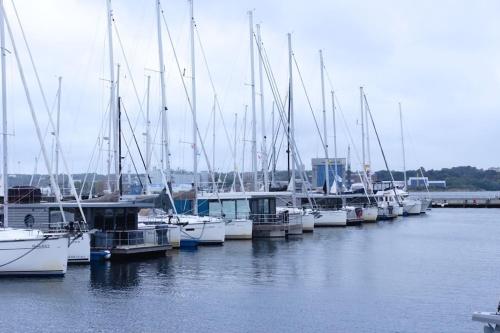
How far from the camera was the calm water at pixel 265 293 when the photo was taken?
2364 cm

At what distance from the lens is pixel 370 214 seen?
8538 centimetres

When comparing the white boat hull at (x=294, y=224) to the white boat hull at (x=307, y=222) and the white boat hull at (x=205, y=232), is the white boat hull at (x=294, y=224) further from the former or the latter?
the white boat hull at (x=205, y=232)

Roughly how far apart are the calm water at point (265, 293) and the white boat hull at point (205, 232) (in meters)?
2.59

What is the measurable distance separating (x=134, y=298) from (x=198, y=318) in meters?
4.65

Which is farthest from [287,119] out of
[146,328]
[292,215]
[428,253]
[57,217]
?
[146,328]

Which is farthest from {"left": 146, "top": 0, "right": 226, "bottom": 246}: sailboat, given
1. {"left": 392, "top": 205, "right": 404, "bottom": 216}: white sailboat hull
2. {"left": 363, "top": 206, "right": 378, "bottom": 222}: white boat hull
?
{"left": 392, "top": 205, "right": 404, "bottom": 216}: white sailboat hull

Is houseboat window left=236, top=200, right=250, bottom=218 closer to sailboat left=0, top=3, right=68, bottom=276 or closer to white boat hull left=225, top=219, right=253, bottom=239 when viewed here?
white boat hull left=225, top=219, right=253, bottom=239

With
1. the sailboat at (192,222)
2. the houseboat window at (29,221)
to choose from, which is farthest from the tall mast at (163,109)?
the houseboat window at (29,221)

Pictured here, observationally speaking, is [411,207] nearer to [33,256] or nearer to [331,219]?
[331,219]

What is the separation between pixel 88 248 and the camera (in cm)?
3784

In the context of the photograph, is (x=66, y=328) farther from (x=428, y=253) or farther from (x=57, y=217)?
(x=428, y=253)

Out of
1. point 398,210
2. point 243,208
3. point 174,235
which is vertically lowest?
point 174,235

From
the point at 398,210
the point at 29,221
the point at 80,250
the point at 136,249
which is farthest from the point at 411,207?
the point at 80,250

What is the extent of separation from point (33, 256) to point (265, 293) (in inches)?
423
